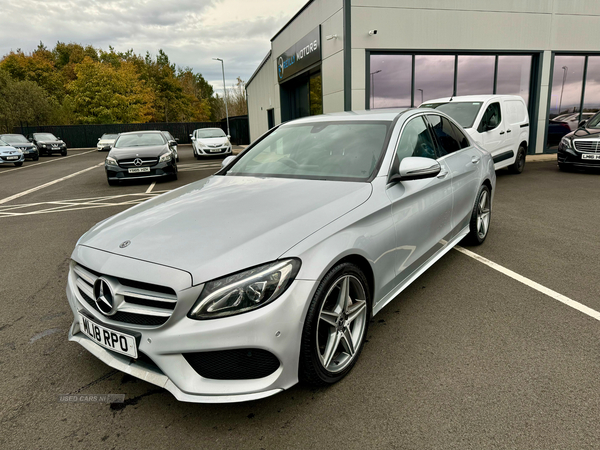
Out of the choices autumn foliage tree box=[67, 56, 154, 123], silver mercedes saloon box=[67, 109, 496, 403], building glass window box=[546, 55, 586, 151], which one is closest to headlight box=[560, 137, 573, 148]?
building glass window box=[546, 55, 586, 151]

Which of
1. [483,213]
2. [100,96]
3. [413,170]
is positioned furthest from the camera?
[100,96]

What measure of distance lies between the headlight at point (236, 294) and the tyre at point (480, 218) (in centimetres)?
321

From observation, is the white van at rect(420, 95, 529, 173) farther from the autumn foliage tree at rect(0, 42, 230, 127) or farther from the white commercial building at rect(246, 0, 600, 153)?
the autumn foliage tree at rect(0, 42, 230, 127)

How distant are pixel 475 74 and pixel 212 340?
1563 cm

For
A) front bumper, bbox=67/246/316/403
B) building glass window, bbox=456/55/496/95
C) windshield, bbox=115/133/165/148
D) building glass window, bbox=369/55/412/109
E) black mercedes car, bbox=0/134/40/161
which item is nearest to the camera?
front bumper, bbox=67/246/316/403

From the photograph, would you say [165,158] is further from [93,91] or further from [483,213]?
[93,91]

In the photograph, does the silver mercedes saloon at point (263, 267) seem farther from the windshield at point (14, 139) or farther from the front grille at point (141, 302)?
the windshield at point (14, 139)

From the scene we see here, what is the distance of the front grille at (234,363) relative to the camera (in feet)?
6.37

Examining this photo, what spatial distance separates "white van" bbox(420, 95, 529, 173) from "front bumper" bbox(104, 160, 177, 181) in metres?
7.12

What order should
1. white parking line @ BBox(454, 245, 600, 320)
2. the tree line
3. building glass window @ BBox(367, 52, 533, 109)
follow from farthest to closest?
the tree line, building glass window @ BBox(367, 52, 533, 109), white parking line @ BBox(454, 245, 600, 320)

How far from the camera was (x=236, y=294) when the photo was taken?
1.92m

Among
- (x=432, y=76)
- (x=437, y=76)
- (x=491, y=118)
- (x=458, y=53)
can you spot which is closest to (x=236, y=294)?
(x=491, y=118)

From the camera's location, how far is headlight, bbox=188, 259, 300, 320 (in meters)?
1.91

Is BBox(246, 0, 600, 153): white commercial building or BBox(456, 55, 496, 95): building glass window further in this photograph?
BBox(456, 55, 496, 95): building glass window
